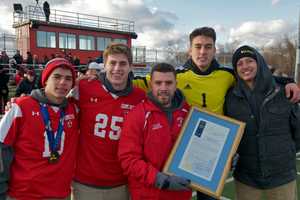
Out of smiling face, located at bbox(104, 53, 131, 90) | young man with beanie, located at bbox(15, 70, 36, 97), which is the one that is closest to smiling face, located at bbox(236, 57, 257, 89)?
smiling face, located at bbox(104, 53, 131, 90)

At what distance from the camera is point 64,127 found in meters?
2.89

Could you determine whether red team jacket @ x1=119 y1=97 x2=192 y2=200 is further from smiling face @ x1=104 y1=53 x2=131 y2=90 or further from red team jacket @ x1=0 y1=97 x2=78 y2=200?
red team jacket @ x1=0 y1=97 x2=78 y2=200

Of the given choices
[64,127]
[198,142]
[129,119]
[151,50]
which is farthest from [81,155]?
[151,50]

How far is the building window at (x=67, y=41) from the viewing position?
2753 cm

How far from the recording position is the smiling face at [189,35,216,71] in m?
3.28

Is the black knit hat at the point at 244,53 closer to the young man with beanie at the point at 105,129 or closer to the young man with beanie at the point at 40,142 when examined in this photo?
the young man with beanie at the point at 105,129

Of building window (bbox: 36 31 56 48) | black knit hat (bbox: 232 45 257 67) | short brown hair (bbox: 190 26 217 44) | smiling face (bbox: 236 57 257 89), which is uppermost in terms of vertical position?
building window (bbox: 36 31 56 48)

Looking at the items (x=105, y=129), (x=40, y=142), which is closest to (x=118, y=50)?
(x=105, y=129)

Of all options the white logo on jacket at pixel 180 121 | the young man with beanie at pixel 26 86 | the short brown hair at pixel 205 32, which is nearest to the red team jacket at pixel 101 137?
the white logo on jacket at pixel 180 121

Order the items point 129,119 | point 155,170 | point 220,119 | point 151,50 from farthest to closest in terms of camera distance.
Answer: point 151,50 < point 220,119 < point 129,119 < point 155,170

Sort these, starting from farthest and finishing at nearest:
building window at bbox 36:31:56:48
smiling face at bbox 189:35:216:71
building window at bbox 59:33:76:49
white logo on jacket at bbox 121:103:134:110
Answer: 1. building window at bbox 59:33:76:49
2. building window at bbox 36:31:56:48
3. smiling face at bbox 189:35:216:71
4. white logo on jacket at bbox 121:103:134:110

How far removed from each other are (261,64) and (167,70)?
0.96 meters

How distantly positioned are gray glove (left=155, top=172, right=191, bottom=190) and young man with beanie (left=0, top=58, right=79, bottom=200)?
853mm

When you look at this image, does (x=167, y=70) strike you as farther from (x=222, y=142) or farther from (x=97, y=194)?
(x=97, y=194)
